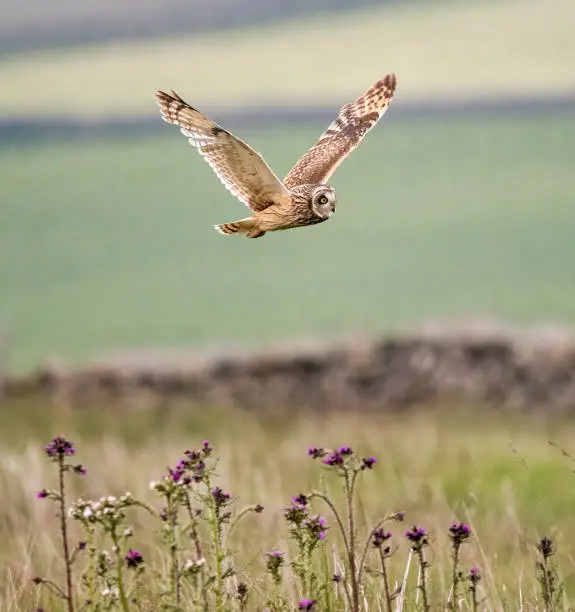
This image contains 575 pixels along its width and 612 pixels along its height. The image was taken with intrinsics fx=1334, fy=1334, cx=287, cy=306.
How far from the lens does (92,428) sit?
1575 cm

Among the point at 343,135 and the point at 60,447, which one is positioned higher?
the point at 343,135

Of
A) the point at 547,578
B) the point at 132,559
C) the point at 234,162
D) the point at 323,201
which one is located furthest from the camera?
the point at 547,578

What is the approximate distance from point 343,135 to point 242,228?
2.64 ft

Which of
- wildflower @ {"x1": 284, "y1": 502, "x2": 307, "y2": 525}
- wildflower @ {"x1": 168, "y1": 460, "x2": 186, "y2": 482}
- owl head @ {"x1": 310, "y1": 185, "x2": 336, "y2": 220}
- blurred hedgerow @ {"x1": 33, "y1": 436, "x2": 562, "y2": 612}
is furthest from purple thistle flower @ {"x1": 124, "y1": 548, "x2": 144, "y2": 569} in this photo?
owl head @ {"x1": 310, "y1": 185, "x2": 336, "y2": 220}

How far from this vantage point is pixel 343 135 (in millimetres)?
3312

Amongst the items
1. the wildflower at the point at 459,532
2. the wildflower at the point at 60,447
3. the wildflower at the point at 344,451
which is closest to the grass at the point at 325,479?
the wildflower at the point at 459,532

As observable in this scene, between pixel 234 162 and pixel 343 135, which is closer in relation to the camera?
pixel 234 162

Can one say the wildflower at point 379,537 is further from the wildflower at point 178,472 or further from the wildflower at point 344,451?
the wildflower at point 178,472

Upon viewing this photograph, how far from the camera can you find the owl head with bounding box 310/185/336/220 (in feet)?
8.25

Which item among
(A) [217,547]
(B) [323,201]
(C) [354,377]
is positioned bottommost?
(A) [217,547]

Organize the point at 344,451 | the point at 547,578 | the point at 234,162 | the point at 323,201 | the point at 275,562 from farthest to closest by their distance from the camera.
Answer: the point at 547,578 → the point at 275,562 → the point at 344,451 → the point at 234,162 → the point at 323,201

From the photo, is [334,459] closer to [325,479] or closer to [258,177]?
[258,177]

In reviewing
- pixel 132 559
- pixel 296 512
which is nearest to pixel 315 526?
pixel 296 512

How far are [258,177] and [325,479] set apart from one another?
2.62 meters
